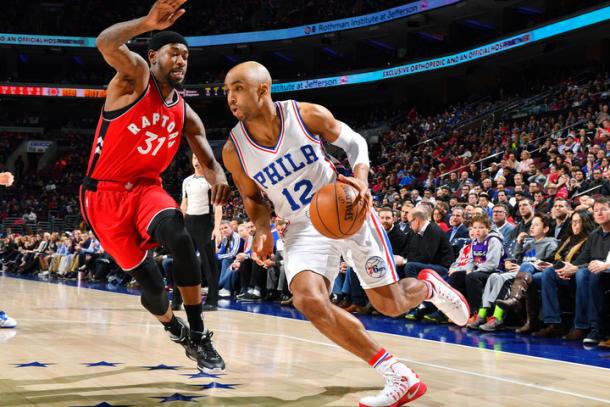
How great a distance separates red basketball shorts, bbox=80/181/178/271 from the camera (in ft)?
12.5

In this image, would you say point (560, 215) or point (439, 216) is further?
point (439, 216)

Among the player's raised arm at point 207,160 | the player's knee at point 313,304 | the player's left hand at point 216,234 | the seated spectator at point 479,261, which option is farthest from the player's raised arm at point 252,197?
the seated spectator at point 479,261

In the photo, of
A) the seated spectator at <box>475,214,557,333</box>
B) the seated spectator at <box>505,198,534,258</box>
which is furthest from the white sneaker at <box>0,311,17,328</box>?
the seated spectator at <box>505,198,534,258</box>

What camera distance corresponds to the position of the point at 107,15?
34.0 meters

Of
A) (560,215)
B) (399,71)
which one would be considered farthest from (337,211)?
(399,71)

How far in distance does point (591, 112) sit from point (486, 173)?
3435 mm

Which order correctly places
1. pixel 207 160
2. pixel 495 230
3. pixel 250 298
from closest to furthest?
pixel 207 160
pixel 495 230
pixel 250 298

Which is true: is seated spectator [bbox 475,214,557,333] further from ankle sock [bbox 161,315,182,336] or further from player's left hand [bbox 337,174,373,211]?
player's left hand [bbox 337,174,373,211]

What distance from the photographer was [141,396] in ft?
10.9

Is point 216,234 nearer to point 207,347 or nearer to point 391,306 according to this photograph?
point 207,347

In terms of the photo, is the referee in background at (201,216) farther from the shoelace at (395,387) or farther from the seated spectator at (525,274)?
the shoelace at (395,387)

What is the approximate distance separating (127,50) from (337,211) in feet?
4.99

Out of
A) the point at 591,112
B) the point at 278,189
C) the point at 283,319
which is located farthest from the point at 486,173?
the point at 278,189

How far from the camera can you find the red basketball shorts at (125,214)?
3818 millimetres
